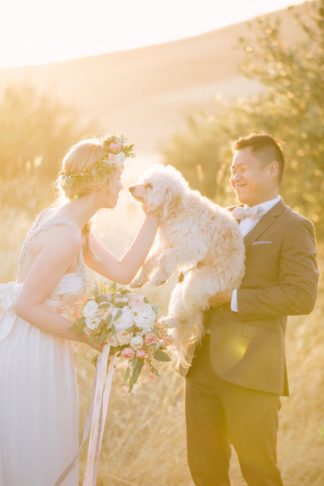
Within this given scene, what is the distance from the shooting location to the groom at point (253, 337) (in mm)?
3578

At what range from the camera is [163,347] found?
371cm

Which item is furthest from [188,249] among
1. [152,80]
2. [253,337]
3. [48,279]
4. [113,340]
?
[152,80]

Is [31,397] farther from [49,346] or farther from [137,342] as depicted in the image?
[137,342]

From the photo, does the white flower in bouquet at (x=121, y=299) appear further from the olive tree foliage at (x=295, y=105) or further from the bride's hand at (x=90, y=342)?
the olive tree foliage at (x=295, y=105)

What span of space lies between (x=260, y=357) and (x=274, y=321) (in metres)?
0.23

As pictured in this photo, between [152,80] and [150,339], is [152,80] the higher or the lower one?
the higher one

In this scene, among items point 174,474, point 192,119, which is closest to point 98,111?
point 192,119

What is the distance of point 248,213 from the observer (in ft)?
12.7

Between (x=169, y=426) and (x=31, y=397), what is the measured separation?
220 cm

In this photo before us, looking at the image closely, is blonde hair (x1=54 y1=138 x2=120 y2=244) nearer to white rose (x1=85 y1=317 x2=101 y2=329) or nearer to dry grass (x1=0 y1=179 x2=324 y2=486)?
white rose (x1=85 y1=317 x2=101 y2=329)

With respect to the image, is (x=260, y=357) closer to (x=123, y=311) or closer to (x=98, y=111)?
(x=123, y=311)

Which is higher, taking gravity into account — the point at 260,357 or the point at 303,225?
the point at 303,225

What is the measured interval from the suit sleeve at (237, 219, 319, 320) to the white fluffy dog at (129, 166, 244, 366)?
303 millimetres

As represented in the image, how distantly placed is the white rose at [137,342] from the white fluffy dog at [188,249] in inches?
17.7
